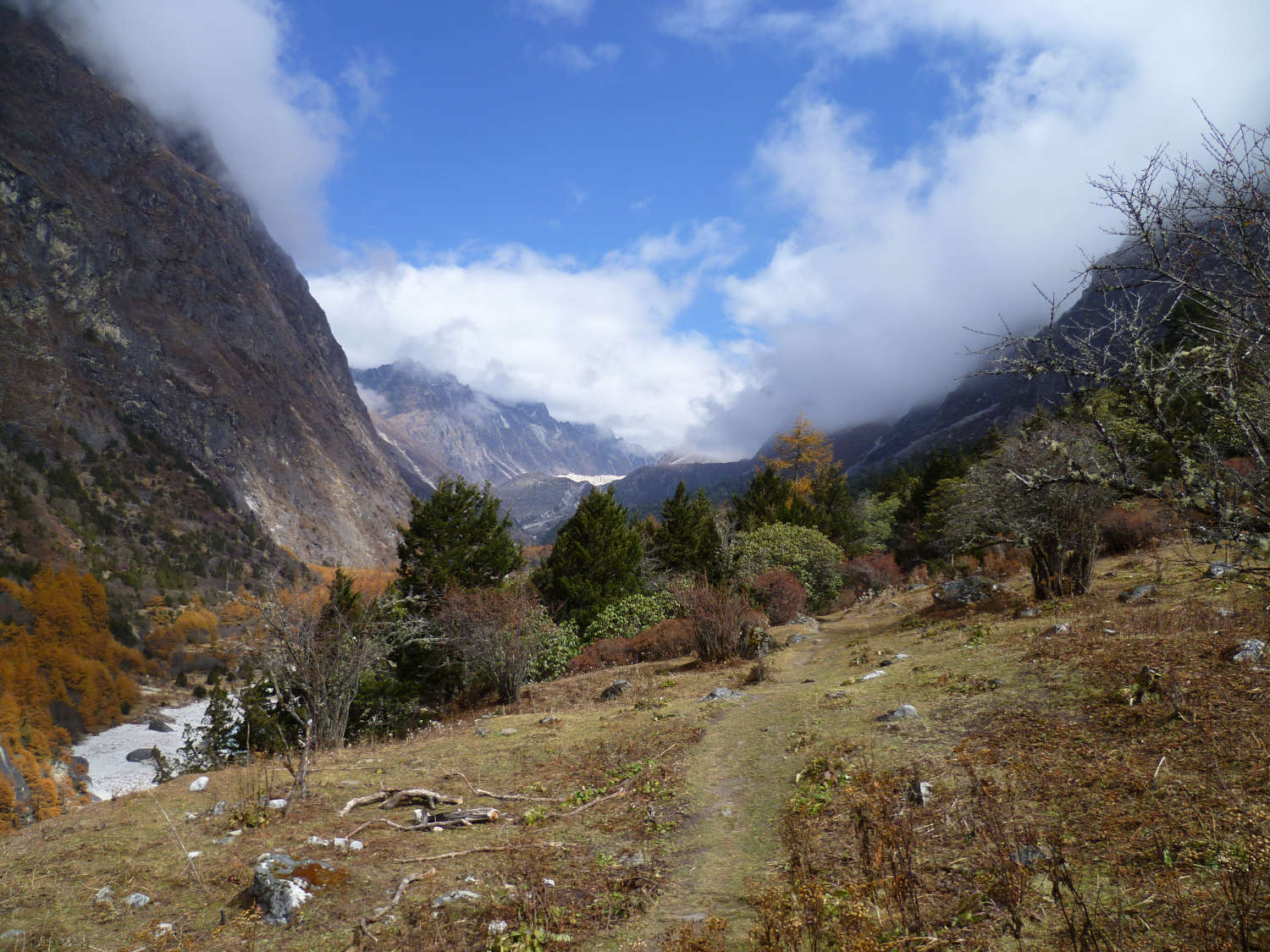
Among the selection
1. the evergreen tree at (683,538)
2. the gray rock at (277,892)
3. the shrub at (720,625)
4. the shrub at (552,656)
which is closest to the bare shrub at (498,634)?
the shrub at (552,656)

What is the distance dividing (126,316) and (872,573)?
641ft

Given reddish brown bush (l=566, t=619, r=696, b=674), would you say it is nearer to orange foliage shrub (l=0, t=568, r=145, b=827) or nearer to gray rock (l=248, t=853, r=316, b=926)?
gray rock (l=248, t=853, r=316, b=926)

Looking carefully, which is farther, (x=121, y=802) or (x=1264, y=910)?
(x=121, y=802)

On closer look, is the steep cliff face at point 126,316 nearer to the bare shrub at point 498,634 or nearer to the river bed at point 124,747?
the river bed at point 124,747

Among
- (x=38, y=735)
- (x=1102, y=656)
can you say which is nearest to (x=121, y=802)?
(x=1102, y=656)

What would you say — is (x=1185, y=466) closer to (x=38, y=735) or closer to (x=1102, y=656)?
(x=1102, y=656)

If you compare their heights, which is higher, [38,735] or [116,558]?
[116,558]

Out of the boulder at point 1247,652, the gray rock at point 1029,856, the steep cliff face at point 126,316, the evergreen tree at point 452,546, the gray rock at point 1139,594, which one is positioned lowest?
the gray rock at point 1139,594

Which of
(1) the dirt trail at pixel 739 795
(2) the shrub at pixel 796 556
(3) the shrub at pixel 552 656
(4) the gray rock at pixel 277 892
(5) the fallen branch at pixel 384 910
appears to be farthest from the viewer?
(2) the shrub at pixel 796 556

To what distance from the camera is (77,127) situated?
171 m

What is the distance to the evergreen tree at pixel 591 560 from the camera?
30.1m

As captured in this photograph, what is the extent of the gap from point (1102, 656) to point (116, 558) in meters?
156

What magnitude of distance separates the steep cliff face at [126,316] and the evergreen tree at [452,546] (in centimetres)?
14689

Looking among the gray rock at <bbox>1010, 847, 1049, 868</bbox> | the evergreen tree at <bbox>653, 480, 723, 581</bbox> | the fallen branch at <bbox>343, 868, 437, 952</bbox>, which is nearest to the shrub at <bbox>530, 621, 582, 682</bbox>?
the evergreen tree at <bbox>653, 480, 723, 581</bbox>
